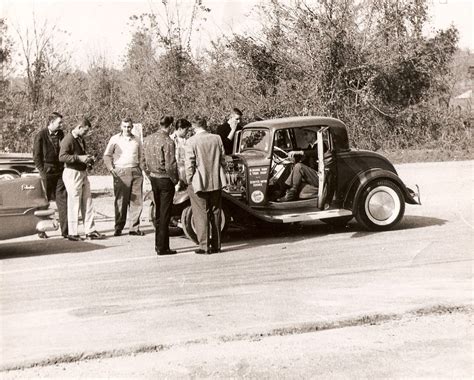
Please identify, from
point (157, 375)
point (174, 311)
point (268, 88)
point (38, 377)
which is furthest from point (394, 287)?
point (268, 88)

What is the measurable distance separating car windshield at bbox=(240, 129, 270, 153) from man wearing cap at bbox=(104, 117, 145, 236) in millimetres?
1743

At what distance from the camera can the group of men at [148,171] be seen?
9.90 meters

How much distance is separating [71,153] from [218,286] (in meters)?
4.50

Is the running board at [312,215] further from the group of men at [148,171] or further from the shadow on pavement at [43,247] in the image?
the shadow on pavement at [43,247]

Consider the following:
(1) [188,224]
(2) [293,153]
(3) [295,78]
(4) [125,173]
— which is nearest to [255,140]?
(2) [293,153]

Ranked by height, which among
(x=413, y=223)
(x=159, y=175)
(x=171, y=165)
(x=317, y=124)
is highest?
(x=317, y=124)

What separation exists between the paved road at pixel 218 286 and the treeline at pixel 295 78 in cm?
1178

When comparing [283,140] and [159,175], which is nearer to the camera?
[159,175]

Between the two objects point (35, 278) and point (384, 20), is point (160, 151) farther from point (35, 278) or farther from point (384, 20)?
point (384, 20)

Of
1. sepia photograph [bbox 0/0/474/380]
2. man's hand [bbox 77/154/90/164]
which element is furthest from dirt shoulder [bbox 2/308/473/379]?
man's hand [bbox 77/154/90/164]

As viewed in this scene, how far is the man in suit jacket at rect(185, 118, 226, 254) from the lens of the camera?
Answer: 386 inches

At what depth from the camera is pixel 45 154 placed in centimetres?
1161

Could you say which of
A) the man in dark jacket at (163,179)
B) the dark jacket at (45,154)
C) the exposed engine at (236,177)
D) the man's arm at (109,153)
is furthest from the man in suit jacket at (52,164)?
the exposed engine at (236,177)

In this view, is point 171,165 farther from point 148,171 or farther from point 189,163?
point 148,171
